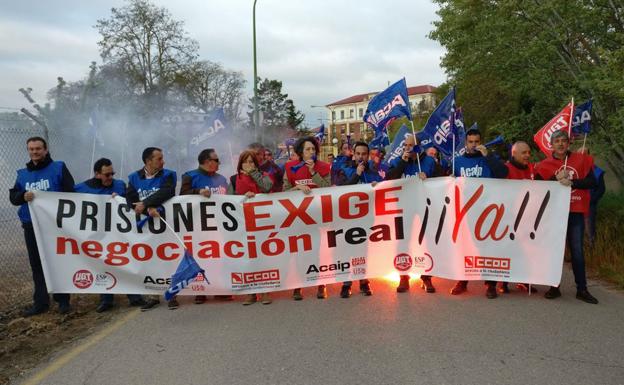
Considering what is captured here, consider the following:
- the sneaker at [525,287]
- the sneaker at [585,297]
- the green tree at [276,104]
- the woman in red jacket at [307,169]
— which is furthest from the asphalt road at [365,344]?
the green tree at [276,104]

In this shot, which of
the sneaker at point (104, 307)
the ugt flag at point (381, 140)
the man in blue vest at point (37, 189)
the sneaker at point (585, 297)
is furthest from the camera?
the ugt flag at point (381, 140)

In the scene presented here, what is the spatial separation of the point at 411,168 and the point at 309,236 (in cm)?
157

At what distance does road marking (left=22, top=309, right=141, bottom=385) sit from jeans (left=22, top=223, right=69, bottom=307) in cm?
90

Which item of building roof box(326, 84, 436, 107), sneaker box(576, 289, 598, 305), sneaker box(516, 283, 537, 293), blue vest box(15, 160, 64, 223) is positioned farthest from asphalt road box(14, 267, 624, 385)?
building roof box(326, 84, 436, 107)

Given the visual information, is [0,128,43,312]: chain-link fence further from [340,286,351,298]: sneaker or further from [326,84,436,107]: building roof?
[326,84,436,107]: building roof

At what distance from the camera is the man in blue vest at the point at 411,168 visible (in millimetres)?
5711

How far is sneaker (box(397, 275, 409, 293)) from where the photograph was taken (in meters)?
5.65

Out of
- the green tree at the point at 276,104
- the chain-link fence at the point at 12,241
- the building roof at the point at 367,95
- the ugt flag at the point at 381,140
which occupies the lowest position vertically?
the chain-link fence at the point at 12,241

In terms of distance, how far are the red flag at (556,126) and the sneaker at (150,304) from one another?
5.02 m

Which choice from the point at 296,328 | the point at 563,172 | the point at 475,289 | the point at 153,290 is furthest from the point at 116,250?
the point at 563,172

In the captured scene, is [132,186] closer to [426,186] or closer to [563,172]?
[426,186]

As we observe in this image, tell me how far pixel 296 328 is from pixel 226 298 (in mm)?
Result: 1525

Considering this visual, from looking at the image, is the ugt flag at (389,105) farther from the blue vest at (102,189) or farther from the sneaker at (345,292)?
the blue vest at (102,189)

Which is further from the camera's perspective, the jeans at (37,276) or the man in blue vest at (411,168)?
the man in blue vest at (411,168)
